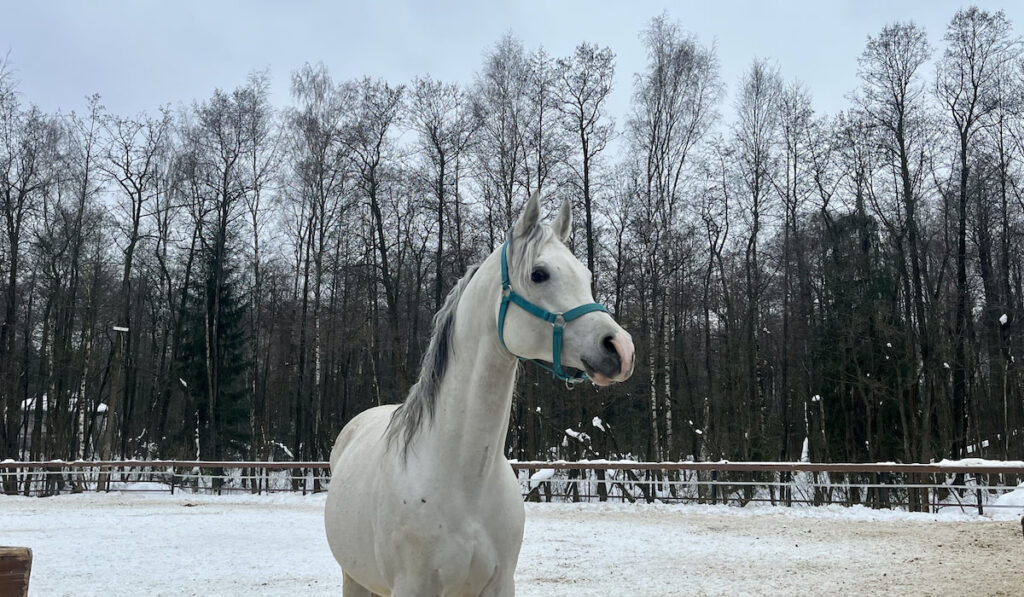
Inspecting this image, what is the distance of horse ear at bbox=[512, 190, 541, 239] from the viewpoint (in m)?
2.49

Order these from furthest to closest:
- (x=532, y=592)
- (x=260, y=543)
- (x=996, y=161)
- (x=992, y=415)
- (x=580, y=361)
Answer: (x=992, y=415) → (x=996, y=161) → (x=260, y=543) → (x=532, y=592) → (x=580, y=361)

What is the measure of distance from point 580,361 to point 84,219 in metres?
25.8

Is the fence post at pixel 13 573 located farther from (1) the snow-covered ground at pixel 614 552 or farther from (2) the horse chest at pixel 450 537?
(1) the snow-covered ground at pixel 614 552

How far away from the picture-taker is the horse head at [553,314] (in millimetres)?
2150

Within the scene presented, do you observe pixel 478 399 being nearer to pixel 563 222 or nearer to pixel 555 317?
pixel 555 317

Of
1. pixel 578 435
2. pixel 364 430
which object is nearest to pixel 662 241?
pixel 578 435

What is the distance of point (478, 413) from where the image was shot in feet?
8.37

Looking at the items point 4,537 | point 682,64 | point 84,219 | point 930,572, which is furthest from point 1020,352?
point 84,219

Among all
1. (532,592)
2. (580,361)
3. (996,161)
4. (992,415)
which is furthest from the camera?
(992,415)

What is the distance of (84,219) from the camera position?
23.5 metres

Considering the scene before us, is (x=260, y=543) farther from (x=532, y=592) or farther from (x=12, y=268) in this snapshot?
(x=12, y=268)

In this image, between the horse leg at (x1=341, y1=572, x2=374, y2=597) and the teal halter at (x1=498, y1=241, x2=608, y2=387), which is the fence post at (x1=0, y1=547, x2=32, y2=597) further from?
the horse leg at (x1=341, y1=572, x2=374, y2=597)

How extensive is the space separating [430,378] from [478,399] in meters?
0.31

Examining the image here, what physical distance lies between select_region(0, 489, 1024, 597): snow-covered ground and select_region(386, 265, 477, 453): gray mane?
447 cm
